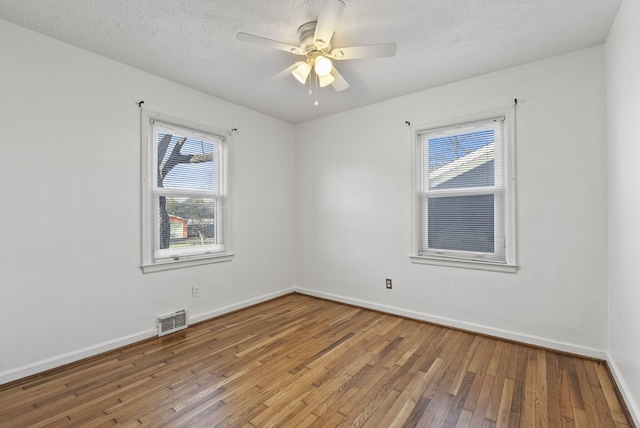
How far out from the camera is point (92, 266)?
2.52m

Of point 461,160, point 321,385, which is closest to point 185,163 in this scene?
point 321,385

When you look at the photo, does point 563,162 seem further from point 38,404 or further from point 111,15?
point 38,404

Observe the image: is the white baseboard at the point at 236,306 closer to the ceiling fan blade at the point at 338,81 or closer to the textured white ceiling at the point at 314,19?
the textured white ceiling at the point at 314,19

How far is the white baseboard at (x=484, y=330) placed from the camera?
8.08 feet

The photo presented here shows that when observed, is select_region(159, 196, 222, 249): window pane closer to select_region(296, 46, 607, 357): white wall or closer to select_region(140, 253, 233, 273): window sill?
select_region(140, 253, 233, 273): window sill

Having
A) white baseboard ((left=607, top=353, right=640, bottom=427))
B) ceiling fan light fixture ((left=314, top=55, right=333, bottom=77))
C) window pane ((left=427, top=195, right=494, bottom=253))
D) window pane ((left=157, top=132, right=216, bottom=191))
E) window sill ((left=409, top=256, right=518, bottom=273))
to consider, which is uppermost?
ceiling fan light fixture ((left=314, top=55, right=333, bottom=77))

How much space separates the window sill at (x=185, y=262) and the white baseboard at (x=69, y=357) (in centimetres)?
59

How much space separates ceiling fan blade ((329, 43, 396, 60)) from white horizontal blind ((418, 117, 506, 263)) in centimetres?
150

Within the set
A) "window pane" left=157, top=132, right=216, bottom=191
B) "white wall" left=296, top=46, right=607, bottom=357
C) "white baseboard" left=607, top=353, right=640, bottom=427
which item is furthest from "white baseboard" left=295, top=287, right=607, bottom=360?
"window pane" left=157, top=132, right=216, bottom=191

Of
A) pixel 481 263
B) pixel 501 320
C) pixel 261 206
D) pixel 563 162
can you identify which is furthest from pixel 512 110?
pixel 261 206

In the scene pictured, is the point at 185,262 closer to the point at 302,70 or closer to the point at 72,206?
the point at 72,206

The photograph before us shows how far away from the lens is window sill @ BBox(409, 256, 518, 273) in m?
2.82

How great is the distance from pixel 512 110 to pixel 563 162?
647 mm

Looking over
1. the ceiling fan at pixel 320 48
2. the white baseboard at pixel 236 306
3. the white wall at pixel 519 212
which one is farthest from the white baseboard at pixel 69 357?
the ceiling fan at pixel 320 48
